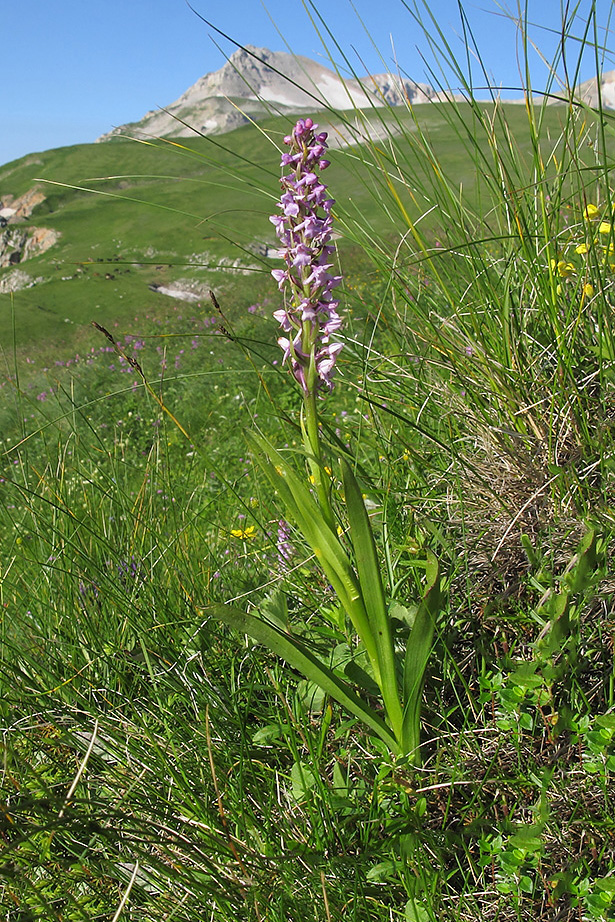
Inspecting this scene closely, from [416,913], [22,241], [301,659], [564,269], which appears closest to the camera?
[416,913]

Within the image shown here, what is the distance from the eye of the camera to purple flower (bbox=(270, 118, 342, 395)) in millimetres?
1298

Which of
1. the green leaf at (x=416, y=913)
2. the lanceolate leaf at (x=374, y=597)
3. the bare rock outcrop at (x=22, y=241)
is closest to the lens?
the green leaf at (x=416, y=913)

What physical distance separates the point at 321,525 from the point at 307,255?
539 mm

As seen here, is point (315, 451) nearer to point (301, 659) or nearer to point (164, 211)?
point (301, 659)

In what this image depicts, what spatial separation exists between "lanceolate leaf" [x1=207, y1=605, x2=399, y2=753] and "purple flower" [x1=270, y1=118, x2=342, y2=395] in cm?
46

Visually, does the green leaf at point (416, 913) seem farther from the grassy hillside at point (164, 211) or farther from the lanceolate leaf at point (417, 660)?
the grassy hillside at point (164, 211)

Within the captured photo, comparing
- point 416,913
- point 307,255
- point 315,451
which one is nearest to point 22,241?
point 307,255

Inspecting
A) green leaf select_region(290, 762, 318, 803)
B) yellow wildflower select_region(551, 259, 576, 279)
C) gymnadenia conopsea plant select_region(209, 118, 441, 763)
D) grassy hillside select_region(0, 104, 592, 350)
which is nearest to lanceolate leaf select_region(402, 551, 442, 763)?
gymnadenia conopsea plant select_region(209, 118, 441, 763)

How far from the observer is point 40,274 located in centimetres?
6800

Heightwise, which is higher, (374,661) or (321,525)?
(321,525)

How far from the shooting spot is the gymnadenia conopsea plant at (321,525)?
49.7 inches

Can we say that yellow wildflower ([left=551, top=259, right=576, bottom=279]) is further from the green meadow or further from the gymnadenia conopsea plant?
the gymnadenia conopsea plant

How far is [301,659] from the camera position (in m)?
1.27

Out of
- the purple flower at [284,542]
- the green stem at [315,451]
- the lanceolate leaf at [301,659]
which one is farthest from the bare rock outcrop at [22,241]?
the lanceolate leaf at [301,659]
